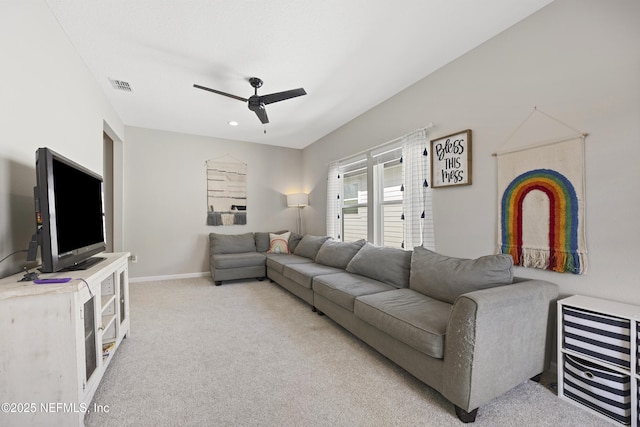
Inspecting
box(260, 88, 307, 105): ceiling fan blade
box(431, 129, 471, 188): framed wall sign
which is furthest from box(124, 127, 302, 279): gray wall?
box(431, 129, 471, 188): framed wall sign

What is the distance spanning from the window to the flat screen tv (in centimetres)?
287

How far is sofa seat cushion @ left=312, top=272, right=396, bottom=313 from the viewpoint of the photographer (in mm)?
2398

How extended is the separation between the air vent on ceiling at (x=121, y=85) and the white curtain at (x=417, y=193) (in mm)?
3252

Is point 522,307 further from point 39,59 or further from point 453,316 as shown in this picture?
point 39,59

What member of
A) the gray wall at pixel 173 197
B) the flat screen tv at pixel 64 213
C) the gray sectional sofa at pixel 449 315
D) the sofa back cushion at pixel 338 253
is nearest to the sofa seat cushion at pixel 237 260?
the gray wall at pixel 173 197

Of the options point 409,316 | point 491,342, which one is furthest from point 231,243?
point 491,342

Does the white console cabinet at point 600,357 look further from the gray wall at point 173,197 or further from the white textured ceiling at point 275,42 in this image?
the gray wall at point 173,197

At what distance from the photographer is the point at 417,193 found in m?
2.94

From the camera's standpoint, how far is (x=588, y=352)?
5.07 feet

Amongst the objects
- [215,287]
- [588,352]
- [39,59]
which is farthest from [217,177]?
[588,352]

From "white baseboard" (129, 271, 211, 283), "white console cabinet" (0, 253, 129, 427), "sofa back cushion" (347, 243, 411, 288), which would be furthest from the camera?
"white baseboard" (129, 271, 211, 283)

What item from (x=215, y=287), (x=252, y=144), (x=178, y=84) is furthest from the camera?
(x=252, y=144)

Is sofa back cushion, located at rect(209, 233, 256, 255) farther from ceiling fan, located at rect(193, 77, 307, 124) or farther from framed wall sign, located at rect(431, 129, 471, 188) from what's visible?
framed wall sign, located at rect(431, 129, 471, 188)

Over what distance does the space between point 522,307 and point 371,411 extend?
109 centimetres
